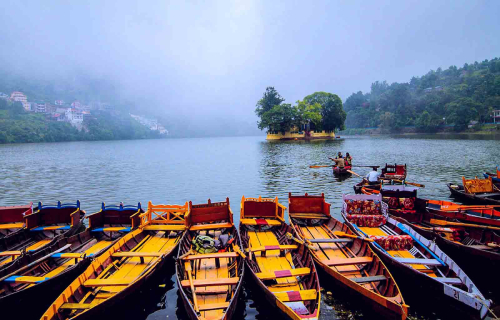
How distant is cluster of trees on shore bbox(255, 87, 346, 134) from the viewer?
11006cm

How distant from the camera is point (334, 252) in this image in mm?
10375

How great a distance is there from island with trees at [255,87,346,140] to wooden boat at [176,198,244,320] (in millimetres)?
99144

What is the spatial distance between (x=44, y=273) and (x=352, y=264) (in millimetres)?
9831

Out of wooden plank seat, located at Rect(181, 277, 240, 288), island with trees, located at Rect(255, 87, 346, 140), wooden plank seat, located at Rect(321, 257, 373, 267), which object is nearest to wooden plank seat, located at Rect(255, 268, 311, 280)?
wooden plank seat, located at Rect(181, 277, 240, 288)

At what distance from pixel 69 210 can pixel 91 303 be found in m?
8.45

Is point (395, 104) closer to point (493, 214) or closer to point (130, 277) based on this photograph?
point (493, 214)

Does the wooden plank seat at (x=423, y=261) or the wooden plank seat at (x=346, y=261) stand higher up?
the wooden plank seat at (x=346, y=261)

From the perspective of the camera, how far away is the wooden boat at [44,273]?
7.47 metres

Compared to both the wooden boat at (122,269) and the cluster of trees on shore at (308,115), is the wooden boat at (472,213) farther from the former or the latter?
the cluster of trees on shore at (308,115)

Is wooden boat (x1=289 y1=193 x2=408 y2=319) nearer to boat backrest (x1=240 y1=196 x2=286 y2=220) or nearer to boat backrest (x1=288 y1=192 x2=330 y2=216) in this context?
boat backrest (x1=288 y1=192 x2=330 y2=216)

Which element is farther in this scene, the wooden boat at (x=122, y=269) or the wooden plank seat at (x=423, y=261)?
the wooden plank seat at (x=423, y=261)

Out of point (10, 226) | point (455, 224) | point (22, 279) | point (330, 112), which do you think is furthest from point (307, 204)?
point (330, 112)

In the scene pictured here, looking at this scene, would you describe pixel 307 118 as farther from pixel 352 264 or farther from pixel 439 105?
pixel 352 264

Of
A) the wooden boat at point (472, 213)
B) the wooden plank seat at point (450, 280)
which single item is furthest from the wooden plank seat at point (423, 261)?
the wooden boat at point (472, 213)
